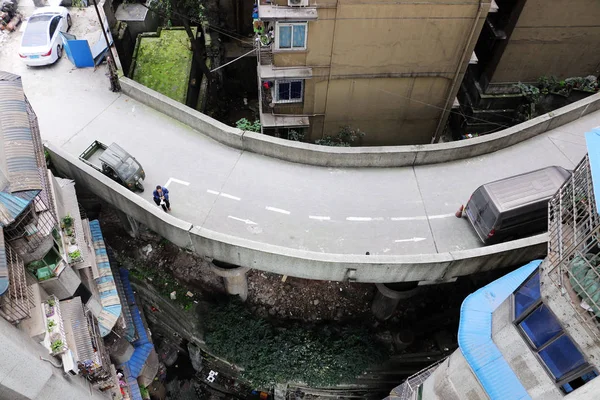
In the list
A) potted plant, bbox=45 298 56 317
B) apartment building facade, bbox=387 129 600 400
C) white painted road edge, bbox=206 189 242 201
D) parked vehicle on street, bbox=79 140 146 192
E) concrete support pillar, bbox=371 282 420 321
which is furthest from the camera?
concrete support pillar, bbox=371 282 420 321

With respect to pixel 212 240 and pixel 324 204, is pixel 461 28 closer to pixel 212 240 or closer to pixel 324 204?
A: pixel 324 204

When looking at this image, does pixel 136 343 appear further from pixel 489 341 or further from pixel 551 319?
pixel 551 319

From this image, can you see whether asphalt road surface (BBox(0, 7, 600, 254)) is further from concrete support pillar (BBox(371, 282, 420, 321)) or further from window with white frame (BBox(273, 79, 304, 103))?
window with white frame (BBox(273, 79, 304, 103))

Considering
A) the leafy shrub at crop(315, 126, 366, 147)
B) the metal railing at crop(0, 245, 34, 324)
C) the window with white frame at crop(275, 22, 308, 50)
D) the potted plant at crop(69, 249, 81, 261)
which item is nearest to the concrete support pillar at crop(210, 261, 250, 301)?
the potted plant at crop(69, 249, 81, 261)

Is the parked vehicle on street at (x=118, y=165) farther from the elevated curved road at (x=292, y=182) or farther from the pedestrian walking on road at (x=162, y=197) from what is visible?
the pedestrian walking on road at (x=162, y=197)

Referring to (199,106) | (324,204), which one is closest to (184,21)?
(199,106)

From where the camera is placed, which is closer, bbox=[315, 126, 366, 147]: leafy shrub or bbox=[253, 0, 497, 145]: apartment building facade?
bbox=[253, 0, 497, 145]: apartment building facade
